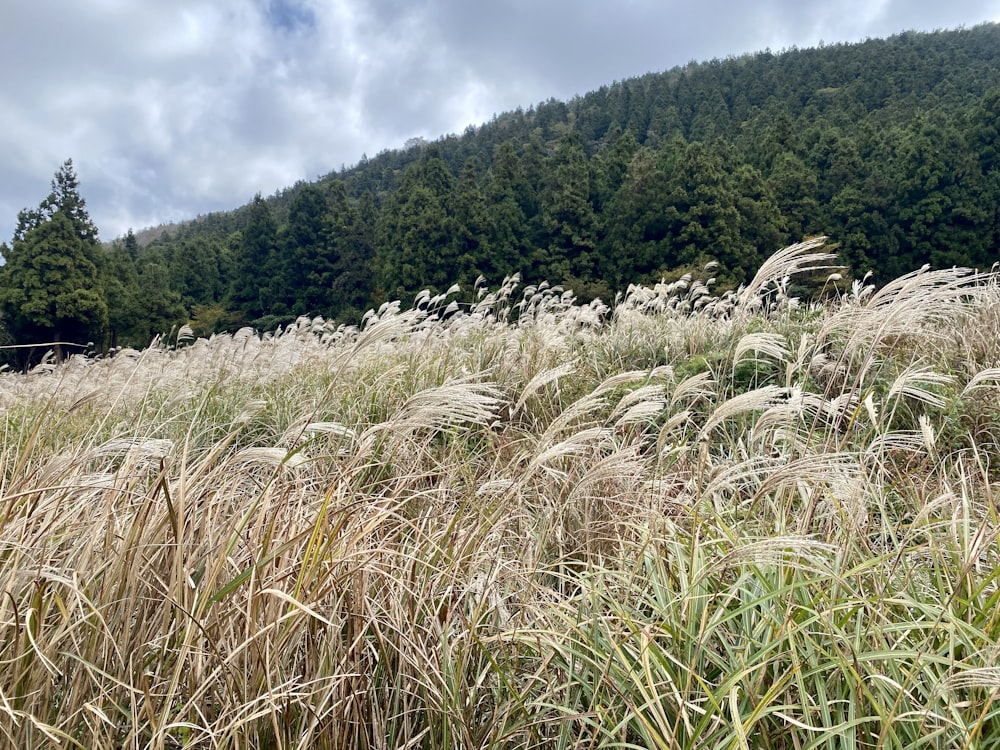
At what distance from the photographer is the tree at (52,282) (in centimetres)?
2836

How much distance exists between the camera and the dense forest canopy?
2589cm

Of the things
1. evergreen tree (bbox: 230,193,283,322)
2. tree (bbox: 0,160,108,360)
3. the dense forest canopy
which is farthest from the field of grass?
evergreen tree (bbox: 230,193,283,322)

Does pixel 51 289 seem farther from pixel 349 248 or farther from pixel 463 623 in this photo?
pixel 463 623

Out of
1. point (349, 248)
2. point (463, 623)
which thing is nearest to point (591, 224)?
point (349, 248)

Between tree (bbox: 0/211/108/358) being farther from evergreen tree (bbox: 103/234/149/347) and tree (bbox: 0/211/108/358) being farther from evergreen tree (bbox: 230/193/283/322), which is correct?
evergreen tree (bbox: 230/193/283/322)

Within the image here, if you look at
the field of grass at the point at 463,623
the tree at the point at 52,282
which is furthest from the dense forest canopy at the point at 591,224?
the field of grass at the point at 463,623

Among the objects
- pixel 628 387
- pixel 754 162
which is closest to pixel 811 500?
pixel 628 387

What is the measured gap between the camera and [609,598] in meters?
1.62

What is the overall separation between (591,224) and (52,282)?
25460 mm

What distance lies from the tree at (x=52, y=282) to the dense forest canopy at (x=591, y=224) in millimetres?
91

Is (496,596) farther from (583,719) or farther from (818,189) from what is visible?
(818,189)

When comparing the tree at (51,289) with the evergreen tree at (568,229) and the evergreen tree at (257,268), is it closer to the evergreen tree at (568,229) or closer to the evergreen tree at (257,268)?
the evergreen tree at (257,268)

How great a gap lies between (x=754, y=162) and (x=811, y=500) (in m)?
34.0

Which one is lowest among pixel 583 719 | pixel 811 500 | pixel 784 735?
pixel 784 735
